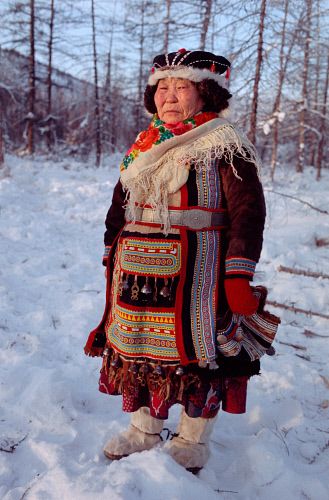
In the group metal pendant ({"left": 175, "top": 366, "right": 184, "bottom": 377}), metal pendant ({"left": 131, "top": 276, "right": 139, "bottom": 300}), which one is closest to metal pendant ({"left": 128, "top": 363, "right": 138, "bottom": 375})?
metal pendant ({"left": 175, "top": 366, "right": 184, "bottom": 377})

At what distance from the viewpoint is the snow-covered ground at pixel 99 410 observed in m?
1.70

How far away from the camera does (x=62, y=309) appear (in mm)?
3787

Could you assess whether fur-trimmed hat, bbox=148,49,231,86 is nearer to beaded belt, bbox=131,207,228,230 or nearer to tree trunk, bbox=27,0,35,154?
beaded belt, bbox=131,207,228,230

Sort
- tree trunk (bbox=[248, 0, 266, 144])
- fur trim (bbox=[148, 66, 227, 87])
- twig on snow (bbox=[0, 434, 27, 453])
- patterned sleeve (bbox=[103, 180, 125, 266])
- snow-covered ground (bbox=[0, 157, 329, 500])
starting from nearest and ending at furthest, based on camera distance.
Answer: snow-covered ground (bbox=[0, 157, 329, 500]) → fur trim (bbox=[148, 66, 227, 87]) → twig on snow (bbox=[0, 434, 27, 453]) → patterned sleeve (bbox=[103, 180, 125, 266]) → tree trunk (bbox=[248, 0, 266, 144])

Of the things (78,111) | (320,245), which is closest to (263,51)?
(320,245)

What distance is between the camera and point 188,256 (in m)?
1.85

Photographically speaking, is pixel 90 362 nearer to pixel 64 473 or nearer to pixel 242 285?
pixel 64 473

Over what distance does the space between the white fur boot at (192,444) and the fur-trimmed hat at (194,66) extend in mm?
1752

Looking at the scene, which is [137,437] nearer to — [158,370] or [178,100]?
[158,370]

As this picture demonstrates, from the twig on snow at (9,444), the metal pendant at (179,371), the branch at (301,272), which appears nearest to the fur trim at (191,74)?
the metal pendant at (179,371)

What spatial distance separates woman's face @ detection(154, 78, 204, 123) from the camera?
1.96 m

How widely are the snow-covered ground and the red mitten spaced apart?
0.75m

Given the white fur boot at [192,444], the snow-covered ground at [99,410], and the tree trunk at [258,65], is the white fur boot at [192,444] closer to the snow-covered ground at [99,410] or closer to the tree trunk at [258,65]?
the snow-covered ground at [99,410]

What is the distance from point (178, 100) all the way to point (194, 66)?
0.18m
